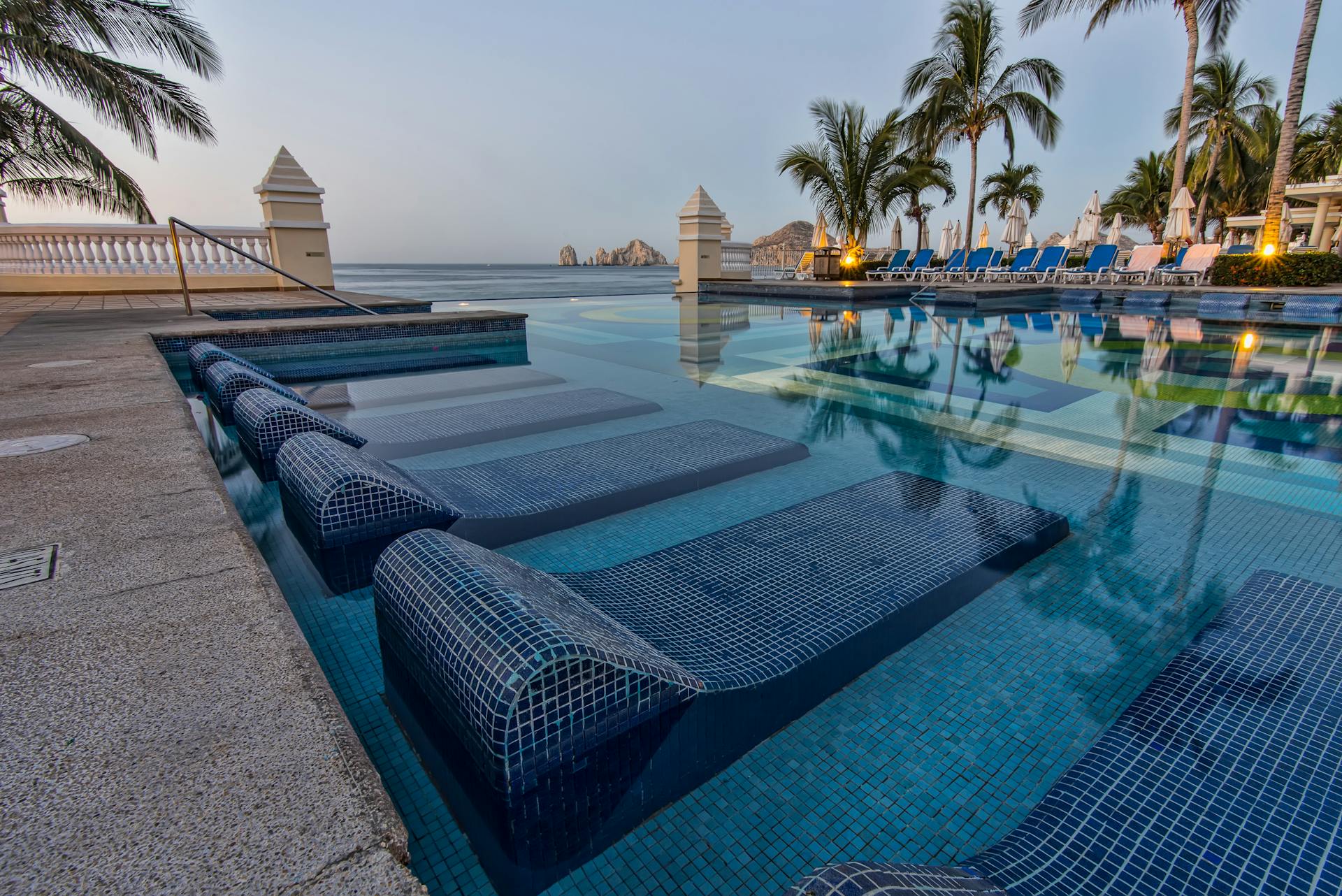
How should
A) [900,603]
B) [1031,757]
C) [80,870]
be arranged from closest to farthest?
[80,870]
[1031,757]
[900,603]

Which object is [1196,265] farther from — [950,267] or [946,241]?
[946,241]

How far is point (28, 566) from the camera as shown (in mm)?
1939

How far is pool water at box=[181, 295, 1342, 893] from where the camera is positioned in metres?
1.68

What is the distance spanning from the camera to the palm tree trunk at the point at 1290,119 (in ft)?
41.8

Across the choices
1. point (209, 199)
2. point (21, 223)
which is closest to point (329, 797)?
point (21, 223)

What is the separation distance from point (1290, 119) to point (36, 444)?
67.0 feet

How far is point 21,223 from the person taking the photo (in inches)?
468

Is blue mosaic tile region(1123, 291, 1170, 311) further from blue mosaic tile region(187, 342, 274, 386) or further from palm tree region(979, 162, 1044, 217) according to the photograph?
palm tree region(979, 162, 1044, 217)

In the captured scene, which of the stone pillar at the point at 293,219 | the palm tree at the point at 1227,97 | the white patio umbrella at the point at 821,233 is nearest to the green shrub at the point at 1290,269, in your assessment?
the white patio umbrella at the point at 821,233

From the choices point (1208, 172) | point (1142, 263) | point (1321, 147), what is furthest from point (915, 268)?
point (1321, 147)

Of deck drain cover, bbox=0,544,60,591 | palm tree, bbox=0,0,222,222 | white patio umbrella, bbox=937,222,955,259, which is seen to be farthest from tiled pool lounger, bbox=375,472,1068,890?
white patio umbrella, bbox=937,222,955,259

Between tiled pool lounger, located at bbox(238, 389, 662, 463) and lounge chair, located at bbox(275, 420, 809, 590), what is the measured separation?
2.32ft

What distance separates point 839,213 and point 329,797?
20.7m

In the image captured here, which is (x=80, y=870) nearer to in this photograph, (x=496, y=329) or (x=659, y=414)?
(x=659, y=414)
